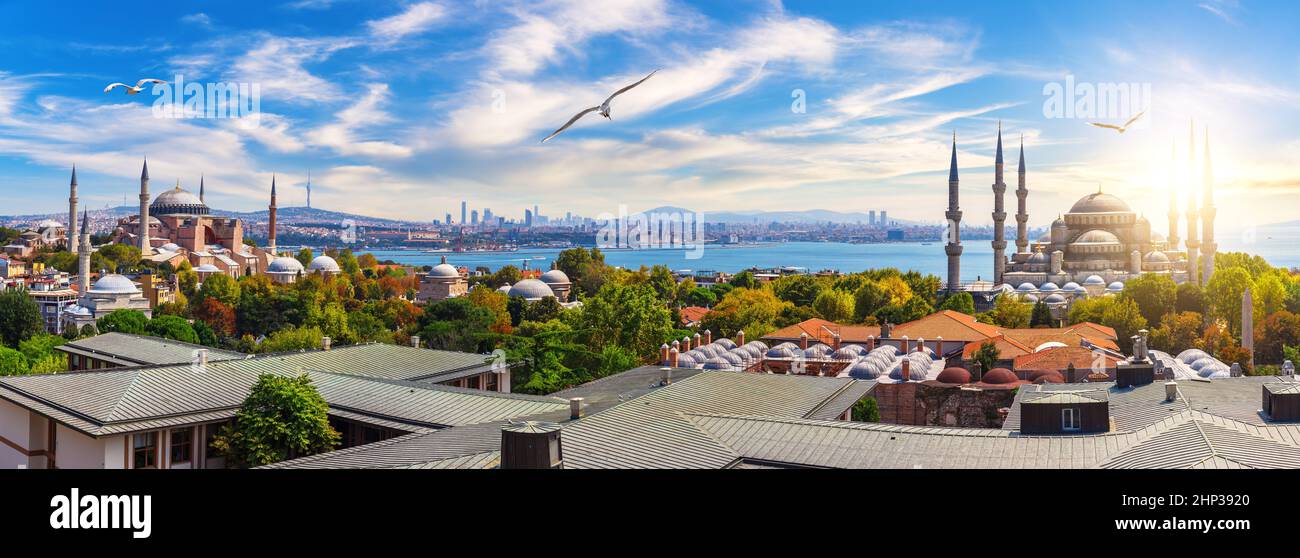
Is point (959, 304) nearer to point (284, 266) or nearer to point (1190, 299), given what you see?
point (1190, 299)

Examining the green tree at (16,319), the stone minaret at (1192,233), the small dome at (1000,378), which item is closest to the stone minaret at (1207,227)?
the stone minaret at (1192,233)

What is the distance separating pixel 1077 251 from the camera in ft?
177

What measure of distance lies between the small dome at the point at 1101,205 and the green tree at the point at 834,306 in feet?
75.8

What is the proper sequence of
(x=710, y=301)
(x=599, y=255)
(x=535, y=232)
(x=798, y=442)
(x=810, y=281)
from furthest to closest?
1. (x=535, y=232)
2. (x=599, y=255)
3. (x=710, y=301)
4. (x=810, y=281)
5. (x=798, y=442)

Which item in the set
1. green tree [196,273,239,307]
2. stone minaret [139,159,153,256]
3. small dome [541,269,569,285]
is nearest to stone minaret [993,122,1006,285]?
small dome [541,269,569,285]

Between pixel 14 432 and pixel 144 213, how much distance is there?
60.3m

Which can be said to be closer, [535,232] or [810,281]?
[810,281]

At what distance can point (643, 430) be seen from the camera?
10852 millimetres

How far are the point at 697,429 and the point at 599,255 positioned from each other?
63.7 metres

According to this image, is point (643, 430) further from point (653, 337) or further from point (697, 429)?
point (653, 337)

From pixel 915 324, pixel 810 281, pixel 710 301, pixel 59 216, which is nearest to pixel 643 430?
pixel 915 324

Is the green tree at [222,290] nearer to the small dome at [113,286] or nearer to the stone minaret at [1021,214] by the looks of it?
the small dome at [113,286]

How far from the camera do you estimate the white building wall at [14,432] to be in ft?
48.2
